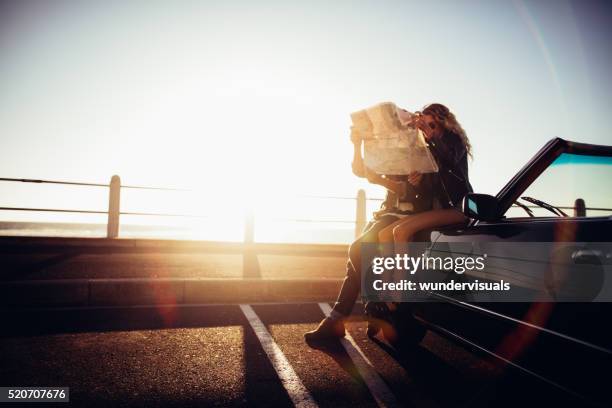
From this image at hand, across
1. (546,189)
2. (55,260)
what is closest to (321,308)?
(546,189)

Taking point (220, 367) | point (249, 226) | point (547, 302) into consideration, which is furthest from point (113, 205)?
point (547, 302)

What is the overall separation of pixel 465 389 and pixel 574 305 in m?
1.23

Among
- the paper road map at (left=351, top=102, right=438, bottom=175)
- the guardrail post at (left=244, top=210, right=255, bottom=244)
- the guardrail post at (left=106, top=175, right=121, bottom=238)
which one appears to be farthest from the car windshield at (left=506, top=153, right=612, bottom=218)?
the guardrail post at (left=106, top=175, right=121, bottom=238)

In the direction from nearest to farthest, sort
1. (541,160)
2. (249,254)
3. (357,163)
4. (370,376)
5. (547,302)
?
(547,302)
(541,160)
(370,376)
(357,163)
(249,254)

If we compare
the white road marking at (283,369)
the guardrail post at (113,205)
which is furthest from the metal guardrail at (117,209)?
the white road marking at (283,369)

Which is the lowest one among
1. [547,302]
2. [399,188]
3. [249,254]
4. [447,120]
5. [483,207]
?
[249,254]

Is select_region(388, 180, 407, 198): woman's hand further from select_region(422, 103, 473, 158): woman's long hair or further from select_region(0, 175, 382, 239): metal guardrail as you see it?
select_region(0, 175, 382, 239): metal guardrail

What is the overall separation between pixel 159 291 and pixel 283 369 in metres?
2.56

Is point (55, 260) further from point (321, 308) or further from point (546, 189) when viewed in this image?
point (546, 189)

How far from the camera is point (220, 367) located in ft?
8.34

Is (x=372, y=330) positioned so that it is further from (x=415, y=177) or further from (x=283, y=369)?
(x=415, y=177)

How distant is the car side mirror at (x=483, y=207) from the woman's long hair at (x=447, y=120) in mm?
852

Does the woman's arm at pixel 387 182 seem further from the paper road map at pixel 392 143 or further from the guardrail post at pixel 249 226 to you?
the guardrail post at pixel 249 226

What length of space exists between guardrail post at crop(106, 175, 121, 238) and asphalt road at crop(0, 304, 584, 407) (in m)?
5.13
